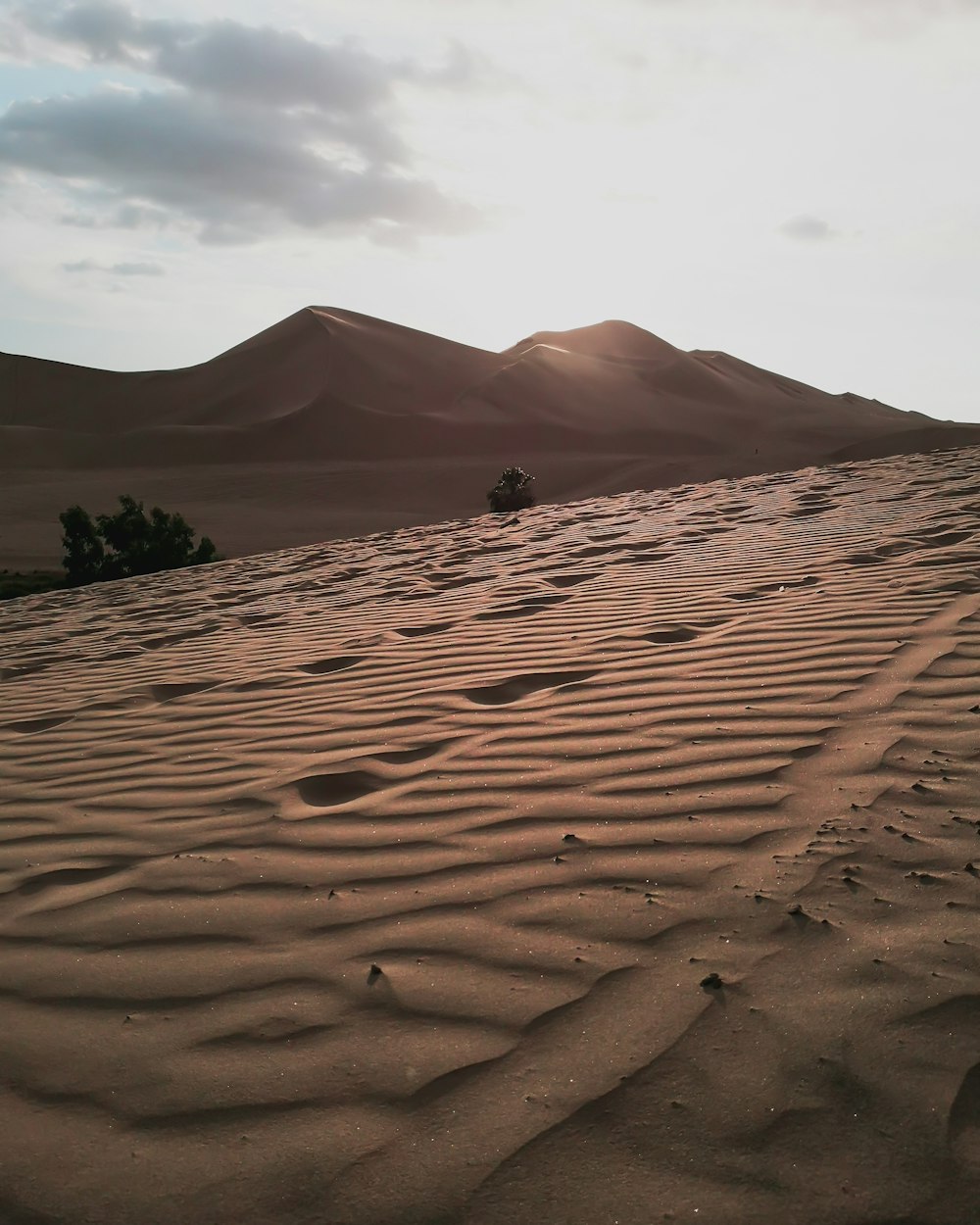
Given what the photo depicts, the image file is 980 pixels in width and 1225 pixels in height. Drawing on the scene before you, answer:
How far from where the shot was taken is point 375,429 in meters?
52.2

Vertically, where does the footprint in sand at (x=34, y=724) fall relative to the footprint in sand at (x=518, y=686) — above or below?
below

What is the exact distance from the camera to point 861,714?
134 inches

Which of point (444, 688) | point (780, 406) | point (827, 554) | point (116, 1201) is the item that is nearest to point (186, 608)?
point (444, 688)

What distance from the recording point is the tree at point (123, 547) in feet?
48.3

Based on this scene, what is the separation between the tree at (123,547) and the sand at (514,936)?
10.3m

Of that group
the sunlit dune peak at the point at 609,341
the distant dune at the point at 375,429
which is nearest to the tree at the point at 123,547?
the distant dune at the point at 375,429

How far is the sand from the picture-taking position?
1603 millimetres

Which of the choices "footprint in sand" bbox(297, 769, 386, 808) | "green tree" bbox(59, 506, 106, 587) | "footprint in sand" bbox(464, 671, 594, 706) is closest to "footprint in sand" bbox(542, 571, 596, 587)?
"footprint in sand" bbox(464, 671, 594, 706)

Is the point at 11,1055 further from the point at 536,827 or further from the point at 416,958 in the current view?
the point at 536,827

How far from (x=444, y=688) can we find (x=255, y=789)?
1.18 meters

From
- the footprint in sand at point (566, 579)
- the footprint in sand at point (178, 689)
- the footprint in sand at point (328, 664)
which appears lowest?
the footprint in sand at point (178, 689)

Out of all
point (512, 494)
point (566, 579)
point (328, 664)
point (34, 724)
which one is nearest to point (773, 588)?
point (566, 579)

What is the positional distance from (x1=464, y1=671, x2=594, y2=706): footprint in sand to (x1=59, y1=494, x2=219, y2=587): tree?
11.3 metres

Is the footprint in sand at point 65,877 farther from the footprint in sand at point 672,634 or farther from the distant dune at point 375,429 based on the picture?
the distant dune at point 375,429
